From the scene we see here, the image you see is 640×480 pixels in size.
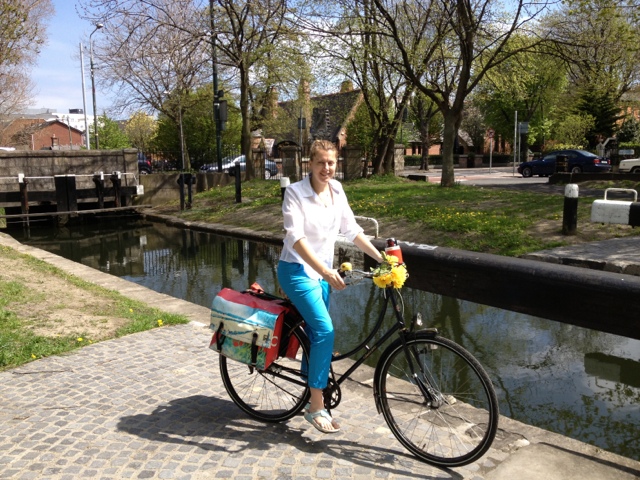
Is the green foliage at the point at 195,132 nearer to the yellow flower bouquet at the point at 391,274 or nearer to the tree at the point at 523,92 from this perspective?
the tree at the point at 523,92

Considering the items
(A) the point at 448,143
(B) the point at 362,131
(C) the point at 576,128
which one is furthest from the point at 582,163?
(A) the point at 448,143

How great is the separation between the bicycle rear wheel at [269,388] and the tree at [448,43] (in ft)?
46.0

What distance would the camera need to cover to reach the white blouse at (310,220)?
11.6 ft

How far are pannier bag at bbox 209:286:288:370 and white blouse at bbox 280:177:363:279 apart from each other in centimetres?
→ 35

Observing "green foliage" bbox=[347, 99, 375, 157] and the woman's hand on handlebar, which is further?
"green foliage" bbox=[347, 99, 375, 157]

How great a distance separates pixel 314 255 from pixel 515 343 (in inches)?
157

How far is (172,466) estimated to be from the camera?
334 centimetres

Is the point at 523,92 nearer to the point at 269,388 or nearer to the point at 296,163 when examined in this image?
the point at 296,163

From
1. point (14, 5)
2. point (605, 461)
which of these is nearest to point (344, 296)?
point (605, 461)

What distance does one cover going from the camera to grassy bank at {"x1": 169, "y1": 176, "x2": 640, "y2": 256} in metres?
11.4

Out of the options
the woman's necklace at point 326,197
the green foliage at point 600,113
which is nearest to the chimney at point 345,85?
the woman's necklace at point 326,197

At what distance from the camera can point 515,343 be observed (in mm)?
6574

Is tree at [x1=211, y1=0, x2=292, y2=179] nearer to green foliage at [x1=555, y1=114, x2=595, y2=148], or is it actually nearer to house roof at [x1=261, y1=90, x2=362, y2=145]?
house roof at [x1=261, y1=90, x2=362, y2=145]

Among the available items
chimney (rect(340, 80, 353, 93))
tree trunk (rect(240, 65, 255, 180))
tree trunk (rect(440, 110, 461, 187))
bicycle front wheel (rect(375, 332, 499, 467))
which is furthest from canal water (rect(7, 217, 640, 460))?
chimney (rect(340, 80, 353, 93))
